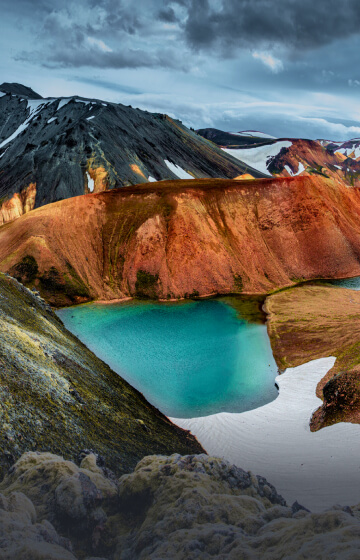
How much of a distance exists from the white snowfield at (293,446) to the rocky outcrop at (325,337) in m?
1.11

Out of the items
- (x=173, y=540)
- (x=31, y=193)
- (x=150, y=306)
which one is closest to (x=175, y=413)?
(x=173, y=540)

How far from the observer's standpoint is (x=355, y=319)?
3694cm

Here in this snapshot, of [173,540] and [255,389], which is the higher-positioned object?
[173,540]

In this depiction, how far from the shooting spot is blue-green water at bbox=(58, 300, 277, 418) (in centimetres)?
2656

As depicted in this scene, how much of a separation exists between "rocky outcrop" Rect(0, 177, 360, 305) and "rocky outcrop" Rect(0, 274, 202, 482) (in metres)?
21.9

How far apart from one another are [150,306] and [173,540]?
35.4 m

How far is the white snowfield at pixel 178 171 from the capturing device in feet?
330

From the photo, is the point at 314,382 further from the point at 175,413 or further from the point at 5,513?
the point at 5,513

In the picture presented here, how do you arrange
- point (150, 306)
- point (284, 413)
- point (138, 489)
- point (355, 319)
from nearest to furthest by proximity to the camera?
1. point (138, 489)
2. point (284, 413)
3. point (355, 319)
4. point (150, 306)

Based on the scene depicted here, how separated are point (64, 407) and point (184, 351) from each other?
631 inches

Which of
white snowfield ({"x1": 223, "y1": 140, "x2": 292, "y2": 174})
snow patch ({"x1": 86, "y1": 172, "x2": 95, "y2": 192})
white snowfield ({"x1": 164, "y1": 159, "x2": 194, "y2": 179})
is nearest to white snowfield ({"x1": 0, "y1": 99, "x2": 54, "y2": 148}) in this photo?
white snowfield ({"x1": 164, "y1": 159, "x2": 194, "y2": 179})

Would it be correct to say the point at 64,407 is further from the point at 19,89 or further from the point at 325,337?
the point at 19,89

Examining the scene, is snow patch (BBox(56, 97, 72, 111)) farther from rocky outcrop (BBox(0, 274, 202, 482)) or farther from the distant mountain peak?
rocky outcrop (BBox(0, 274, 202, 482))

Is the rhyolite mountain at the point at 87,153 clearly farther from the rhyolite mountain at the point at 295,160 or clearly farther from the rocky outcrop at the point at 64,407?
the rocky outcrop at the point at 64,407
